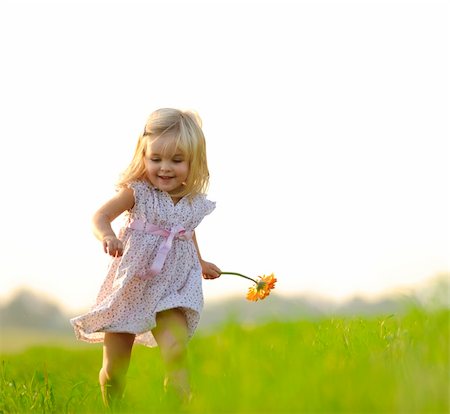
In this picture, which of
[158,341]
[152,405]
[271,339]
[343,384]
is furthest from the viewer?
[158,341]

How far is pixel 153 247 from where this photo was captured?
530 centimetres

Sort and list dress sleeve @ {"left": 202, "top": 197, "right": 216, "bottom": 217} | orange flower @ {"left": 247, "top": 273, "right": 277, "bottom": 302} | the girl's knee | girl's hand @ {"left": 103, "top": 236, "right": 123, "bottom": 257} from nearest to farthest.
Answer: the girl's knee
girl's hand @ {"left": 103, "top": 236, "right": 123, "bottom": 257}
orange flower @ {"left": 247, "top": 273, "right": 277, "bottom": 302}
dress sleeve @ {"left": 202, "top": 197, "right": 216, "bottom": 217}

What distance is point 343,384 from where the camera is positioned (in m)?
2.74

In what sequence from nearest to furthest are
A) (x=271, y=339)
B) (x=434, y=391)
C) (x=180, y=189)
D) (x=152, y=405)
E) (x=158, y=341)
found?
1. (x=434, y=391)
2. (x=152, y=405)
3. (x=271, y=339)
4. (x=158, y=341)
5. (x=180, y=189)

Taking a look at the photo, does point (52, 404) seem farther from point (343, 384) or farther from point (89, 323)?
point (343, 384)

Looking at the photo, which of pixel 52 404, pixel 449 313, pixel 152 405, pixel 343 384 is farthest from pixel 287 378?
pixel 52 404

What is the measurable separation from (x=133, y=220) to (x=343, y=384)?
2846mm

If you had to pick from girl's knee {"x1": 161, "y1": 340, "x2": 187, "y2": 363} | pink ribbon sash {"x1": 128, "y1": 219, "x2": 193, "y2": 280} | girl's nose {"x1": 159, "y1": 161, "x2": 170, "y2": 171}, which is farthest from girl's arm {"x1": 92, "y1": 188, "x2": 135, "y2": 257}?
→ girl's knee {"x1": 161, "y1": 340, "x2": 187, "y2": 363}

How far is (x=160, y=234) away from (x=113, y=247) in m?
0.46

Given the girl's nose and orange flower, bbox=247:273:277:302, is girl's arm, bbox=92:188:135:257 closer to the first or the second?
the girl's nose

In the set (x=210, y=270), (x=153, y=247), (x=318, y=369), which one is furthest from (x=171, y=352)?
(x=318, y=369)

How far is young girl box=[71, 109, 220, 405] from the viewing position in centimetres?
522

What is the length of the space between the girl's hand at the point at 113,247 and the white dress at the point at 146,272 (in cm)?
31

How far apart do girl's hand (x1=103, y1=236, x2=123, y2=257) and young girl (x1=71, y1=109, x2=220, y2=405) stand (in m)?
0.12
